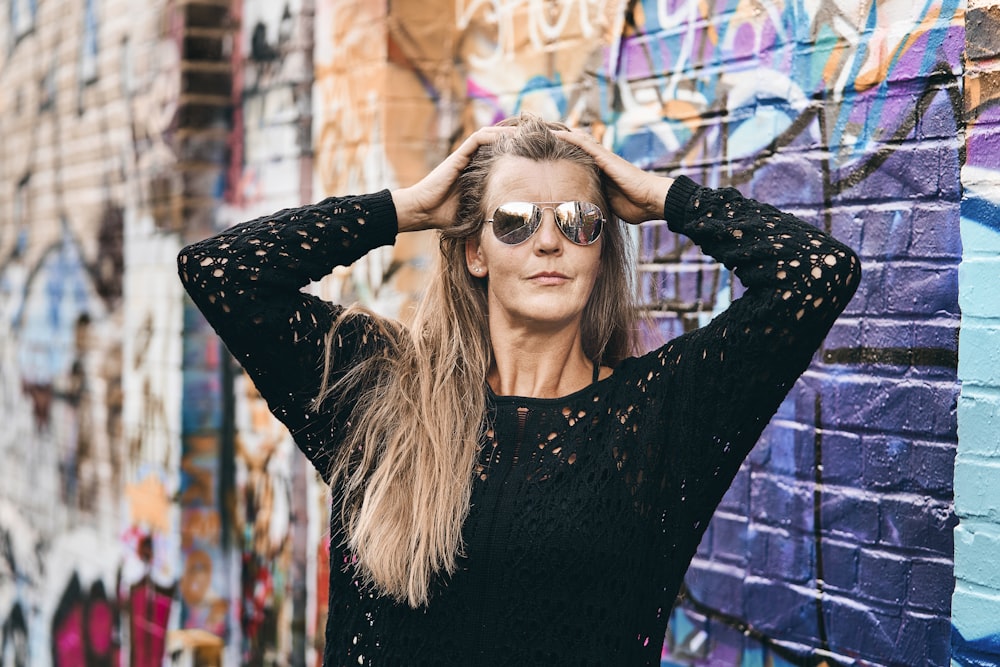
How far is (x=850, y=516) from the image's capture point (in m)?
2.85

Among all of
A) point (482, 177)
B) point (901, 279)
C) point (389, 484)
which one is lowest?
point (389, 484)

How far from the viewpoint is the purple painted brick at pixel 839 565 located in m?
2.84

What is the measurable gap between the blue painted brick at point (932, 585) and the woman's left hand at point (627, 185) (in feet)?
3.26

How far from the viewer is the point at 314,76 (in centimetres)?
466

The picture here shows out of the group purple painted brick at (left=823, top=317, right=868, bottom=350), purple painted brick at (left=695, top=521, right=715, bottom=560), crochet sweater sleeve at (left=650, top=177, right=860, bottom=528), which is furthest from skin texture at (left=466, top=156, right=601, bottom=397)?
purple painted brick at (left=695, top=521, right=715, bottom=560)

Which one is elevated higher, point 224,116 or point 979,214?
point 224,116

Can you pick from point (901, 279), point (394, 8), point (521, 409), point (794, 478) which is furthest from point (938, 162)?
point (394, 8)

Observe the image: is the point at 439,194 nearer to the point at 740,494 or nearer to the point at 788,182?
the point at 788,182

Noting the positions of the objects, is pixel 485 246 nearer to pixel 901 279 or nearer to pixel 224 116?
pixel 901 279

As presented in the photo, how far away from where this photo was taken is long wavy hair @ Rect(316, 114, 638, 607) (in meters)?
2.41

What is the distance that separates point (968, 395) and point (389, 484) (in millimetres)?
1187

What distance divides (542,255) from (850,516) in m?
1.02

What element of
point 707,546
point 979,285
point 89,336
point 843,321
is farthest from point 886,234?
point 89,336

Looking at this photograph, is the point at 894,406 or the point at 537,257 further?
the point at 894,406
